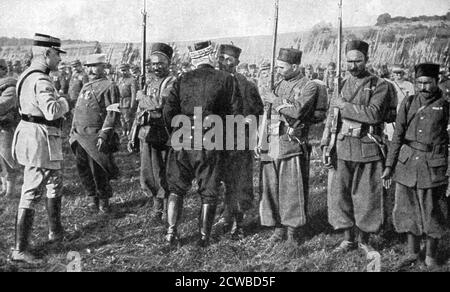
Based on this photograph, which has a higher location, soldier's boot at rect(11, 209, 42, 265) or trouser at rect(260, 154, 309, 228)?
trouser at rect(260, 154, 309, 228)

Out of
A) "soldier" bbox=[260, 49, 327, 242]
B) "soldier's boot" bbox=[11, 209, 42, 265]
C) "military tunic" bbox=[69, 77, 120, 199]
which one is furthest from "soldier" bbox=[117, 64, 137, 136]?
"soldier" bbox=[260, 49, 327, 242]

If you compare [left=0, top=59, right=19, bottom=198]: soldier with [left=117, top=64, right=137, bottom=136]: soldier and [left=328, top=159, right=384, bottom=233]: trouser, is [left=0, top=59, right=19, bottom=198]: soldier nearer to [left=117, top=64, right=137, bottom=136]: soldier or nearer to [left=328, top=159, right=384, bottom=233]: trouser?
[left=117, top=64, right=137, bottom=136]: soldier

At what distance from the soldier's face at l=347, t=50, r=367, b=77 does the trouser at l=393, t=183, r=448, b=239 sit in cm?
115

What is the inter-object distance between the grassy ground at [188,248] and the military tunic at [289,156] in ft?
0.93

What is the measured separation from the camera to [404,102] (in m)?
4.57

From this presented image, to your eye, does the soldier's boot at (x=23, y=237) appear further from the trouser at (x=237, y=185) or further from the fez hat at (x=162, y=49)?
the fez hat at (x=162, y=49)

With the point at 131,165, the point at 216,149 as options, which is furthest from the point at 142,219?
the point at 216,149

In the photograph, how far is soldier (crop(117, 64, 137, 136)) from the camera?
5.70 metres

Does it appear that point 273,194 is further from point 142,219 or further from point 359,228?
point 142,219

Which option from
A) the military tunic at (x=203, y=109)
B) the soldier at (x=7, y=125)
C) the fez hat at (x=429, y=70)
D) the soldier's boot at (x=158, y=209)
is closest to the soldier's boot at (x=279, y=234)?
the military tunic at (x=203, y=109)

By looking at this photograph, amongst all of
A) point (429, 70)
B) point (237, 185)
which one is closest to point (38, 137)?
point (237, 185)

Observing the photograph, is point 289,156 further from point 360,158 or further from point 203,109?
point 203,109

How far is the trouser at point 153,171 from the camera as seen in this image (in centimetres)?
540
